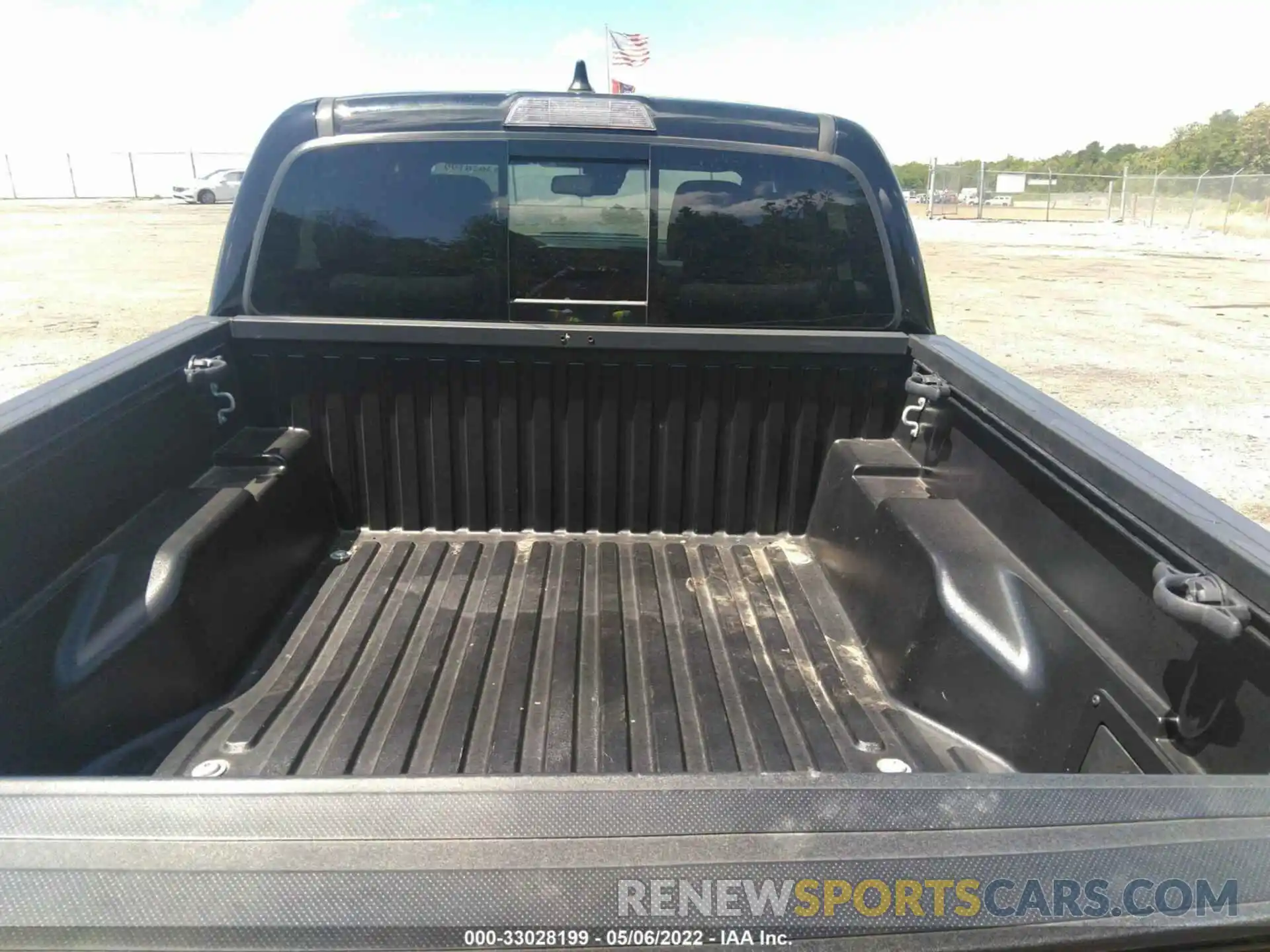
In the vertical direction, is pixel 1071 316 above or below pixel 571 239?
below

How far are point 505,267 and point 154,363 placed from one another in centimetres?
110

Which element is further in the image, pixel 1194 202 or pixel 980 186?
pixel 980 186

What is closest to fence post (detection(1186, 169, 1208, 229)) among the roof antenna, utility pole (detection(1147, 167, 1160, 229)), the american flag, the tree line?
utility pole (detection(1147, 167, 1160, 229))

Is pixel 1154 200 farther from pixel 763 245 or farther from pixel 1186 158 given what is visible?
pixel 763 245

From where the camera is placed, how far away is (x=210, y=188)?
35781mm

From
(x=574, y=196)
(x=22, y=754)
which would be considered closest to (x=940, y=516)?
(x=574, y=196)

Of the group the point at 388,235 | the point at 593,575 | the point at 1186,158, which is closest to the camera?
the point at 388,235

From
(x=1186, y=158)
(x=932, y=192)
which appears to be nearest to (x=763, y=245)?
(x=932, y=192)

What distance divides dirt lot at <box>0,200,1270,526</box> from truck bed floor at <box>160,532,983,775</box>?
4281mm

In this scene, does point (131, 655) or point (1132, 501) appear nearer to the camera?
point (1132, 501)

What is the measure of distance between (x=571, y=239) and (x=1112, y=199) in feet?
138

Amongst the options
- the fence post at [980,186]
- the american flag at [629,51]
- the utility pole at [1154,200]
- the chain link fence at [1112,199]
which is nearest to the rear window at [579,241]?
the american flag at [629,51]

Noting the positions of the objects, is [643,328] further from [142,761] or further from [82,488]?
[142,761]

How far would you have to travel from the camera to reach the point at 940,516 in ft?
8.07
